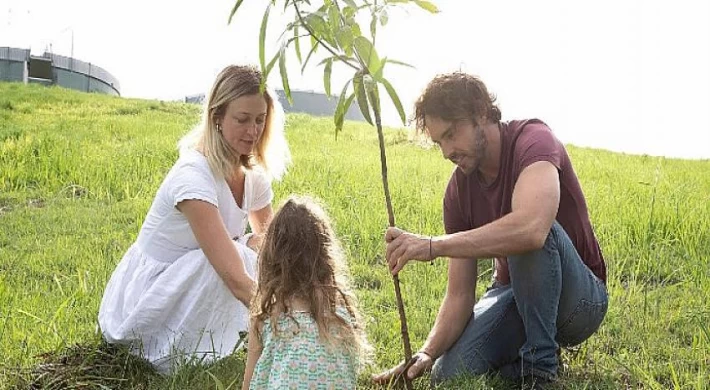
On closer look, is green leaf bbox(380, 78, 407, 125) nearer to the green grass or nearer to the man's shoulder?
the man's shoulder

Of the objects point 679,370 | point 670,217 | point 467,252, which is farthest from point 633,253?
point 467,252

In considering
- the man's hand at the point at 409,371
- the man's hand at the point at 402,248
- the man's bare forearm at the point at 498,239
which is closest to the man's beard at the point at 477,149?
the man's bare forearm at the point at 498,239

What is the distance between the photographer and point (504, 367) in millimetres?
3176

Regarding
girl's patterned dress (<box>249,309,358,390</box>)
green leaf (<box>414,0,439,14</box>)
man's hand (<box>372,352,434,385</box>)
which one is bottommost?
man's hand (<box>372,352,434,385</box>)

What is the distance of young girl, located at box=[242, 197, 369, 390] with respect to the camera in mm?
2477

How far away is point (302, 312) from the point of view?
2.52 metres

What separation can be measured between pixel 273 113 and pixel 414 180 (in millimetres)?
3480

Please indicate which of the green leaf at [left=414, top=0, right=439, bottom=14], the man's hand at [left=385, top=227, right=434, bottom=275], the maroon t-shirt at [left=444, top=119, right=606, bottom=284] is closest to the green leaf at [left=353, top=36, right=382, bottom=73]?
the green leaf at [left=414, top=0, right=439, bottom=14]

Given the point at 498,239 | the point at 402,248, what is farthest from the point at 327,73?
the point at 498,239

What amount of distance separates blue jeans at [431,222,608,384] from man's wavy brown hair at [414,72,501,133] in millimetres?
446

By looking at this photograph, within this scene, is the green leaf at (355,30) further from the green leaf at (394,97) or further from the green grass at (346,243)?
the green grass at (346,243)

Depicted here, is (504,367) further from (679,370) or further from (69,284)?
(69,284)

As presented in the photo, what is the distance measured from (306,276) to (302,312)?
0.10 metres

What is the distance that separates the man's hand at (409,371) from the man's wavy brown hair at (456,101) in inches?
30.7
